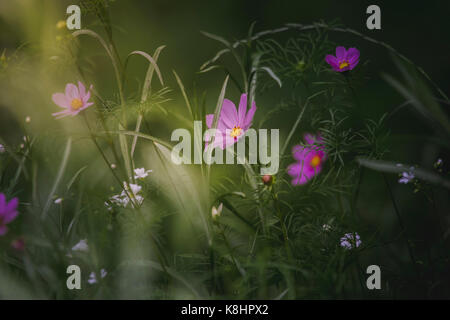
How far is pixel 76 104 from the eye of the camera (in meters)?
0.66

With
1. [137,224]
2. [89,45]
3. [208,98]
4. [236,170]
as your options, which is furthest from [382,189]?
[89,45]

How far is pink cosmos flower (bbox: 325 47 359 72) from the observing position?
66 cm

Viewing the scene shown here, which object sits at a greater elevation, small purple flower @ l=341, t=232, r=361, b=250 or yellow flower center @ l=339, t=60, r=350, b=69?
yellow flower center @ l=339, t=60, r=350, b=69

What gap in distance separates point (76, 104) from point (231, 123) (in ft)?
0.83

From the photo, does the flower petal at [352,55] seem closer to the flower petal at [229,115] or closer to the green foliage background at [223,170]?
the green foliage background at [223,170]

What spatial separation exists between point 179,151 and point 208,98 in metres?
0.46

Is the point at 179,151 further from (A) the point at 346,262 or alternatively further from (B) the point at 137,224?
(A) the point at 346,262

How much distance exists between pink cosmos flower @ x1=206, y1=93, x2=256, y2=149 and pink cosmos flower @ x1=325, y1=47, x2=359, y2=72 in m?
0.15

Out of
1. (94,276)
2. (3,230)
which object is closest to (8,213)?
(3,230)

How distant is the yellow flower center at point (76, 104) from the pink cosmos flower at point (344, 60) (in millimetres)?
402

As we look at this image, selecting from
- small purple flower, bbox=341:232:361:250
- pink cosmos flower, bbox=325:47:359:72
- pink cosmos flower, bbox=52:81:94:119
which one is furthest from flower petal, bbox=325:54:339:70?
pink cosmos flower, bbox=52:81:94:119

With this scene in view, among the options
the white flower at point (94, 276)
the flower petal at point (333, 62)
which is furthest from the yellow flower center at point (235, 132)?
the white flower at point (94, 276)

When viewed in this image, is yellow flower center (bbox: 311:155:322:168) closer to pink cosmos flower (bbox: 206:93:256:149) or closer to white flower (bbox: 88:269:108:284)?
pink cosmos flower (bbox: 206:93:256:149)

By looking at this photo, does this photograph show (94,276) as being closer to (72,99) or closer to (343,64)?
(72,99)
